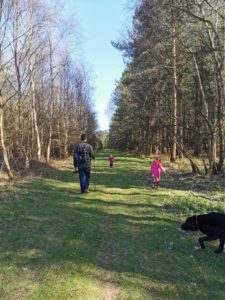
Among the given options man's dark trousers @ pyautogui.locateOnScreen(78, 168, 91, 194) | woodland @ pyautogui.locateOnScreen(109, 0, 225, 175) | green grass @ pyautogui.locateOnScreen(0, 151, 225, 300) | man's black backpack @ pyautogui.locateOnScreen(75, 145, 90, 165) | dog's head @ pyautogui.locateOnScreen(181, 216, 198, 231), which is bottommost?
green grass @ pyautogui.locateOnScreen(0, 151, 225, 300)

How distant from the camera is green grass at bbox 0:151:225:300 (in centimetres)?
573

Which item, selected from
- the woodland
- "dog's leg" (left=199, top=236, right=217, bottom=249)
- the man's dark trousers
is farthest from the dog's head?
the woodland

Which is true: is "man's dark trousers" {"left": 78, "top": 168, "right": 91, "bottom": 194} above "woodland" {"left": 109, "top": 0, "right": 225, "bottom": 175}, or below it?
below

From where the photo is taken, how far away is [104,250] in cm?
754

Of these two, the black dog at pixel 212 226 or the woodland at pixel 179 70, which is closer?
the black dog at pixel 212 226

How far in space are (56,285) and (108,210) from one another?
5.74 m

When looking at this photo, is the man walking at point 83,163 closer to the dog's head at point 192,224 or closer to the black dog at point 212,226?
the dog's head at point 192,224

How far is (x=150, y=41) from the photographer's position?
72.7 ft

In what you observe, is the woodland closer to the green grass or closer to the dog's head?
the green grass

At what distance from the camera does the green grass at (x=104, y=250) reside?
573 centimetres

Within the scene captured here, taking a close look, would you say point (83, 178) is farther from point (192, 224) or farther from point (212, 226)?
point (212, 226)

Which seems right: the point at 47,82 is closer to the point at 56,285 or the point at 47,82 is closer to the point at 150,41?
the point at 150,41

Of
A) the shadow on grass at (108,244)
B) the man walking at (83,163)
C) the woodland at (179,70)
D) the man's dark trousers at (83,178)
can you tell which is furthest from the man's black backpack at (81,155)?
the woodland at (179,70)

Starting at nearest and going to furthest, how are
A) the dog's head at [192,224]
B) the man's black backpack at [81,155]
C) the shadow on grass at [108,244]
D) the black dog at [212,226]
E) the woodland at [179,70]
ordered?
the shadow on grass at [108,244] → the black dog at [212,226] → the dog's head at [192,224] → the man's black backpack at [81,155] → the woodland at [179,70]
